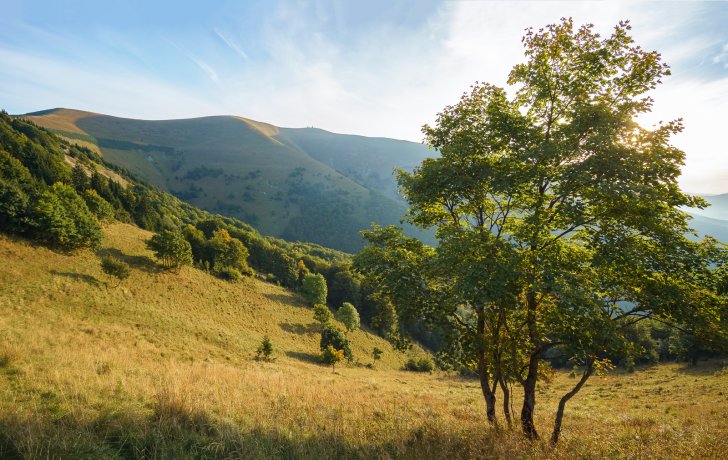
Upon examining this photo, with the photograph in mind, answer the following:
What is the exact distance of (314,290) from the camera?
7431 centimetres

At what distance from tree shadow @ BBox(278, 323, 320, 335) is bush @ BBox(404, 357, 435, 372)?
21.6 meters

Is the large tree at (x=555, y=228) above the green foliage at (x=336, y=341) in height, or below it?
above

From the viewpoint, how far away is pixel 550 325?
8414mm

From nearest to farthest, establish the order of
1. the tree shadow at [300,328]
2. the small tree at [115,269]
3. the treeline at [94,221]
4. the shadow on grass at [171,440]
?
the shadow on grass at [171,440] → the small tree at [115,269] → the treeline at [94,221] → the tree shadow at [300,328]

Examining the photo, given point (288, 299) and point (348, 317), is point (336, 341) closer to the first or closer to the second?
point (348, 317)

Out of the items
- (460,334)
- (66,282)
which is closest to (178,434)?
(460,334)

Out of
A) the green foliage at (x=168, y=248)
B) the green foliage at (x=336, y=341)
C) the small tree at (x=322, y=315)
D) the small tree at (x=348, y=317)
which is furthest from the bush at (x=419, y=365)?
the green foliage at (x=168, y=248)

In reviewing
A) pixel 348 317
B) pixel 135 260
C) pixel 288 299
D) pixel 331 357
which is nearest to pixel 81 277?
pixel 135 260

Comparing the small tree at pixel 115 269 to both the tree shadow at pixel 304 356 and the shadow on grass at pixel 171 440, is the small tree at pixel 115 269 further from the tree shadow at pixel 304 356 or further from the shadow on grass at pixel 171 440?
the shadow on grass at pixel 171 440

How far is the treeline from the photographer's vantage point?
36.0 m

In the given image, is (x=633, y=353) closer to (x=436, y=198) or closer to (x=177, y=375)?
(x=436, y=198)

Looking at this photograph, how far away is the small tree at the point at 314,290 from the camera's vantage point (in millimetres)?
74250

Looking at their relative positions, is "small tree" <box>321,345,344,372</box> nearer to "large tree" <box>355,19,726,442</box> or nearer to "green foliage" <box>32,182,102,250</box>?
"green foliage" <box>32,182,102,250</box>

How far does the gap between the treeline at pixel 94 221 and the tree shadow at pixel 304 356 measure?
36.5 ft
